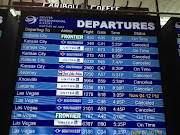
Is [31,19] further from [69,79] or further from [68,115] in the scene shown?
[68,115]

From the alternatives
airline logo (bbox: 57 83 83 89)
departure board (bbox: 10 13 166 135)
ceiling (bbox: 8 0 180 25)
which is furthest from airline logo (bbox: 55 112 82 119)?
ceiling (bbox: 8 0 180 25)

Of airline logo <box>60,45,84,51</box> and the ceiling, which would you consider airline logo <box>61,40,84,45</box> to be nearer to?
airline logo <box>60,45,84,51</box>

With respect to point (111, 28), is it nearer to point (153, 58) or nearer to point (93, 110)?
point (153, 58)

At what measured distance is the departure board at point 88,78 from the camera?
1.95 m

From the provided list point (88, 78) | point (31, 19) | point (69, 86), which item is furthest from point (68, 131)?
point (31, 19)

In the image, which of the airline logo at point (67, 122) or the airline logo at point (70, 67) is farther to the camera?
the airline logo at point (70, 67)

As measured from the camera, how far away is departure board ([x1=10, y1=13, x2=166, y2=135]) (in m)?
1.95

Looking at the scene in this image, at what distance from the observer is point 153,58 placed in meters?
2.25

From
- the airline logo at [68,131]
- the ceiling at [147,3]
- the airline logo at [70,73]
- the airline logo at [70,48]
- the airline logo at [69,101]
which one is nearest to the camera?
the airline logo at [68,131]

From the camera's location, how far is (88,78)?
83.6 inches

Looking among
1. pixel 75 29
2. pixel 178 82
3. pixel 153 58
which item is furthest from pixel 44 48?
pixel 178 82

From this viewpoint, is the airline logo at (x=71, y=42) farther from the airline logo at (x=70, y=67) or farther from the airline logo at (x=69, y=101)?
the airline logo at (x=69, y=101)

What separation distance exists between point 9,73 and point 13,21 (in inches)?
28.2

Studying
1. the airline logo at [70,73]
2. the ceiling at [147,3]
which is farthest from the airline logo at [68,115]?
the ceiling at [147,3]
